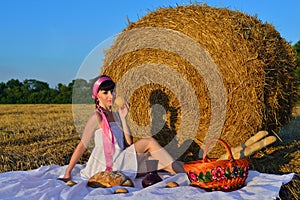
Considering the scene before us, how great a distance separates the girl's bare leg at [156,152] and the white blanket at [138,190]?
1.17 feet

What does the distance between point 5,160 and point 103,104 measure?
5.10 ft

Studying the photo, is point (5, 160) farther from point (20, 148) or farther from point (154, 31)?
A: point (154, 31)

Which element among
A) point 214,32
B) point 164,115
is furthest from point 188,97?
point 214,32

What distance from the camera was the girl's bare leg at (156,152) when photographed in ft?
13.6

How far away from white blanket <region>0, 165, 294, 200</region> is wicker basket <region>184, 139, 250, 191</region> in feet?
0.25

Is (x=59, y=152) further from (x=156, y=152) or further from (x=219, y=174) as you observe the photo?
(x=219, y=174)

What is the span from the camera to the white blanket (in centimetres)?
310

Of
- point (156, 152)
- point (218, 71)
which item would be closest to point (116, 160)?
point (156, 152)

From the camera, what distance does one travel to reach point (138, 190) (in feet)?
11.1

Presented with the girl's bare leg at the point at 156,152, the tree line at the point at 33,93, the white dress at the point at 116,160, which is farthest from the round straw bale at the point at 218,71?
the tree line at the point at 33,93

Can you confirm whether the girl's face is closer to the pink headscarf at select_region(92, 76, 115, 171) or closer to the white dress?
the pink headscarf at select_region(92, 76, 115, 171)

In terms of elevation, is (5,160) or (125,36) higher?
Answer: (125,36)

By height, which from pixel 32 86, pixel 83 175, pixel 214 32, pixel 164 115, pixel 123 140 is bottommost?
pixel 83 175

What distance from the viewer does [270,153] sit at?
5.39 metres
